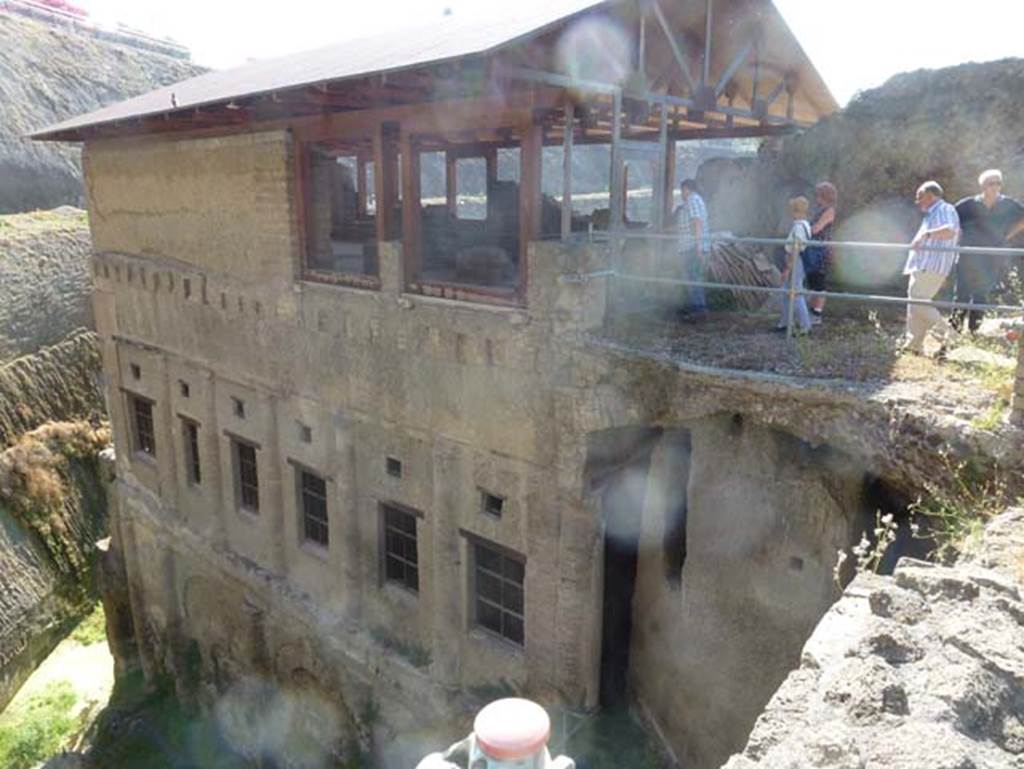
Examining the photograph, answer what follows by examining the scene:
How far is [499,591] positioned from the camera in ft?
31.0

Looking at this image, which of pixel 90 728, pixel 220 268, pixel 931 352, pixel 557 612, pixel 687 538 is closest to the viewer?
pixel 931 352

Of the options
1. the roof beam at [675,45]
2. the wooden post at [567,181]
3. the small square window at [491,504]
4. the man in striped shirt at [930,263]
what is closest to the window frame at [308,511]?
the small square window at [491,504]

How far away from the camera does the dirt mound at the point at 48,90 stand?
35062mm

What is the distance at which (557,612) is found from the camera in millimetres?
8602

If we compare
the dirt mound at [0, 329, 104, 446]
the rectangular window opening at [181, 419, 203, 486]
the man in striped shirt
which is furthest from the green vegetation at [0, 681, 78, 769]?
the man in striped shirt

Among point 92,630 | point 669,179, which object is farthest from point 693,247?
point 92,630

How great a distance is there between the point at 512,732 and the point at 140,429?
14.1m

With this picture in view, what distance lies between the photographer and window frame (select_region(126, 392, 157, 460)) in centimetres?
1491

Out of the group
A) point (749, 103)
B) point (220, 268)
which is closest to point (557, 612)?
point (220, 268)

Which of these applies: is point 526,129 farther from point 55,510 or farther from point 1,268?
point 1,268

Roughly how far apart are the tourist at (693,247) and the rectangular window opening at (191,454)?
8557mm

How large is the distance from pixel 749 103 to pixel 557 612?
24.4ft

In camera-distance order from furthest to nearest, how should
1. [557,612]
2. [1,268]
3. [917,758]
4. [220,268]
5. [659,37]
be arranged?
[1,268]
[220,268]
[659,37]
[557,612]
[917,758]

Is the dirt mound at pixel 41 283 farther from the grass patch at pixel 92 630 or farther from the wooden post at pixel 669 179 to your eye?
the wooden post at pixel 669 179
